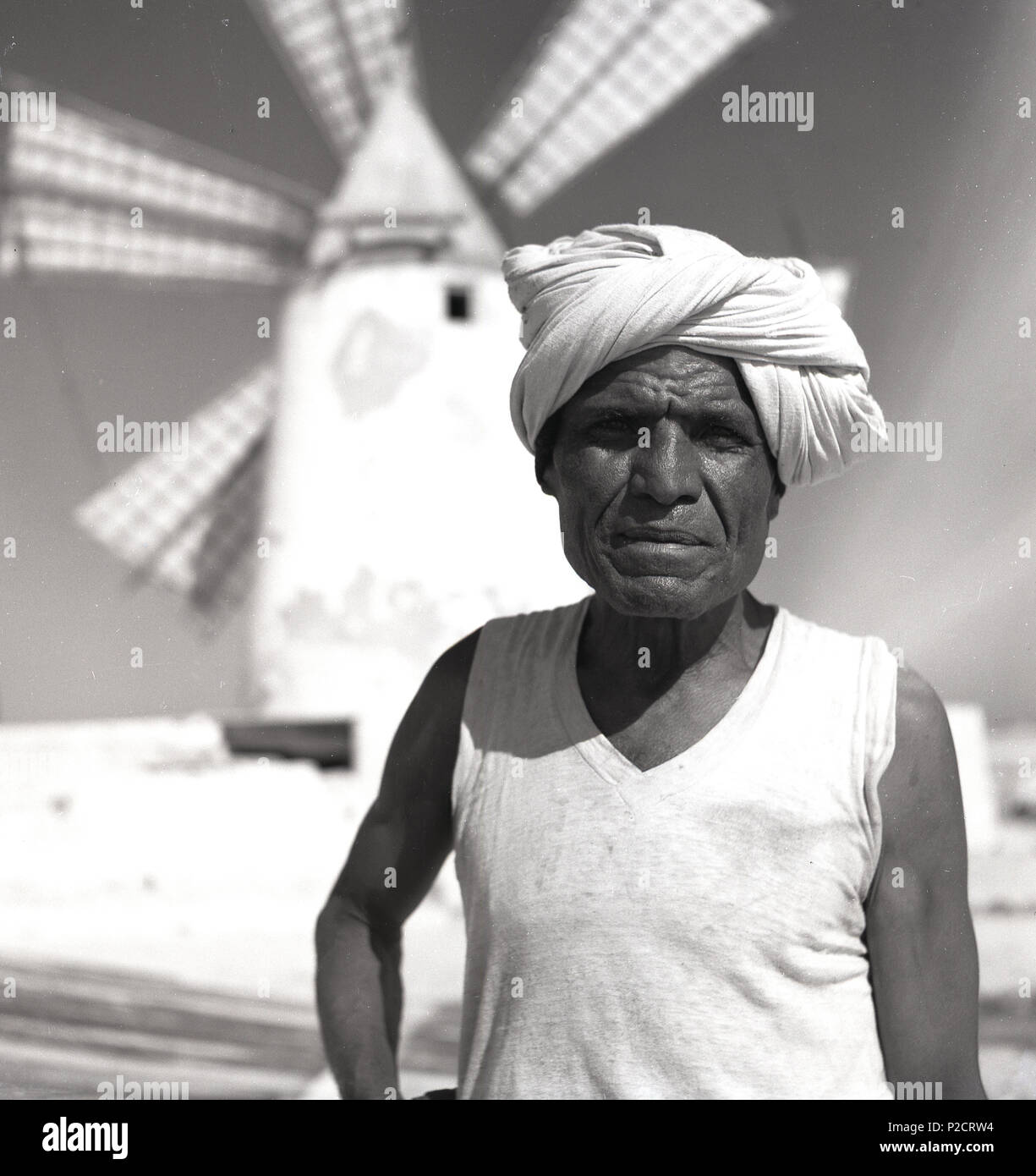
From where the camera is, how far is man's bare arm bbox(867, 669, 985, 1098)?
137 centimetres

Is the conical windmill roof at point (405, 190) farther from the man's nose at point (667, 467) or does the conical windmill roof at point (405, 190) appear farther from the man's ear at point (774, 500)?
the man's nose at point (667, 467)

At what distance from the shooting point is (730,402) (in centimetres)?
142

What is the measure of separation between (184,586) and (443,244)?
2.75 metres

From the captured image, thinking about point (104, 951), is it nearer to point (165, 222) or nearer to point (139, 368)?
point (139, 368)

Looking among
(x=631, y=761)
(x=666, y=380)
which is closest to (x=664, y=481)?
(x=666, y=380)

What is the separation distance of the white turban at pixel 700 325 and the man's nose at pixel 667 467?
0.10 meters

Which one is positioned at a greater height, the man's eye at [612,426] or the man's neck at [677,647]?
the man's eye at [612,426]

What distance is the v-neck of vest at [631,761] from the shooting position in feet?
4.61

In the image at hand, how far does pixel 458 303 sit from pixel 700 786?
21.0 ft

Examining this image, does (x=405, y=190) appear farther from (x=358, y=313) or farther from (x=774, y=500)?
(x=774, y=500)

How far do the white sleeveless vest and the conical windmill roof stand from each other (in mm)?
6455

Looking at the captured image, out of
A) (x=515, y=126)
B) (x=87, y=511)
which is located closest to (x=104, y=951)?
(x=87, y=511)

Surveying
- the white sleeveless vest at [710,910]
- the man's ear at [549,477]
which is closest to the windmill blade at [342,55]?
the man's ear at [549,477]

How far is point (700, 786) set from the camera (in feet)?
4.56
